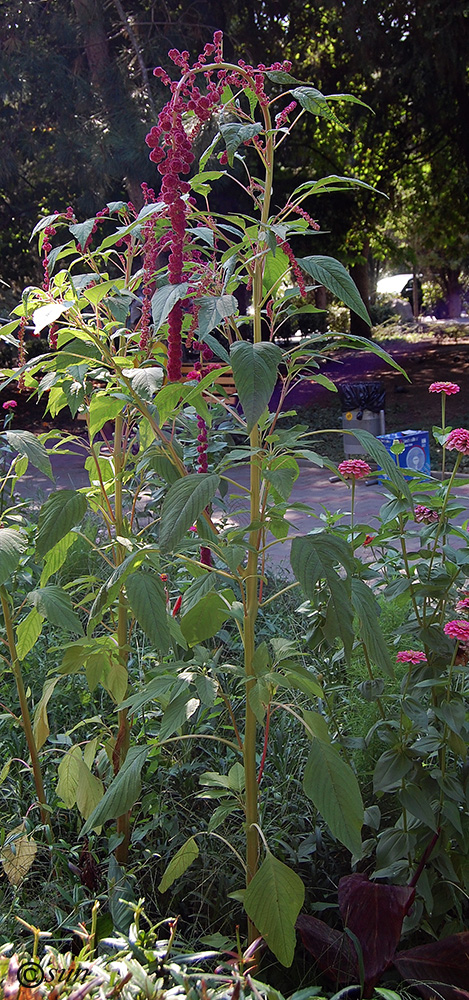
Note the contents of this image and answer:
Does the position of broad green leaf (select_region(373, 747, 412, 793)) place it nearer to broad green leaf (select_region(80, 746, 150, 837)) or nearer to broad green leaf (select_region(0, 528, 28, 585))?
broad green leaf (select_region(80, 746, 150, 837))

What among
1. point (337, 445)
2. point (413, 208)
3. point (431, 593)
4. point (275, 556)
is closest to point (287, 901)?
point (431, 593)

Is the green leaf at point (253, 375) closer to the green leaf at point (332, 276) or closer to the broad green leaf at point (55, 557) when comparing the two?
the green leaf at point (332, 276)

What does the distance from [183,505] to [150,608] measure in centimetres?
24

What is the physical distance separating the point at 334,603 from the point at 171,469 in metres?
0.57

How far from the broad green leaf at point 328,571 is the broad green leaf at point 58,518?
0.45 meters

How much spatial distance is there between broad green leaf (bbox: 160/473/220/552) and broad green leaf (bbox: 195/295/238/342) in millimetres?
258

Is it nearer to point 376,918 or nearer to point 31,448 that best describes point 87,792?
point 376,918

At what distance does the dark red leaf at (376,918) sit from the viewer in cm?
149

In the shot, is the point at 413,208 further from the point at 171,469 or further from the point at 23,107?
the point at 171,469

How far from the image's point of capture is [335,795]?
135cm

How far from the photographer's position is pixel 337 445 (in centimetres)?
941

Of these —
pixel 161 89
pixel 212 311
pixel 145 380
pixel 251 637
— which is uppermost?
pixel 161 89

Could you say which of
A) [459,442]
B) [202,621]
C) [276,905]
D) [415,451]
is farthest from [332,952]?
[415,451]

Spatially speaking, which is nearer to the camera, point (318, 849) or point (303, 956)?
point (303, 956)
